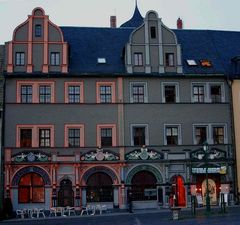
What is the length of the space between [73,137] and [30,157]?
3.77 metres

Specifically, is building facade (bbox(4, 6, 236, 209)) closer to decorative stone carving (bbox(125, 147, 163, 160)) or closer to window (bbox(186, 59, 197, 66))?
decorative stone carving (bbox(125, 147, 163, 160))

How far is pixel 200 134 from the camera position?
3944cm

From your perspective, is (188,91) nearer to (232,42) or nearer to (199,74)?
(199,74)

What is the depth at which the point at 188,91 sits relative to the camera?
39719mm

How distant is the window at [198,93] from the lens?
39.9m

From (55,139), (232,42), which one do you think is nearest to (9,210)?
(55,139)

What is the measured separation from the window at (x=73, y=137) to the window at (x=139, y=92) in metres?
5.50

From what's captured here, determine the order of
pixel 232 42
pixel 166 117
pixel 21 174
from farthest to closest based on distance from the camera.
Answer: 1. pixel 232 42
2. pixel 166 117
3. pixel 21 174

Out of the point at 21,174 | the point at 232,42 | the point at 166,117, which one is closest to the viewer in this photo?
the point at 21,174

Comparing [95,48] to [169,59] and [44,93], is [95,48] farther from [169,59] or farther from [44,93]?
[44,93]

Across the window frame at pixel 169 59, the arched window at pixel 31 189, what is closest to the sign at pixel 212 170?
the window frame at pixel 169 59

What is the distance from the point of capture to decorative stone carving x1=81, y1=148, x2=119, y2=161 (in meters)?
37.5

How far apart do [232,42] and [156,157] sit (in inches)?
617

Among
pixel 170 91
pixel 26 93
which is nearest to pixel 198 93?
pixel 170 91
